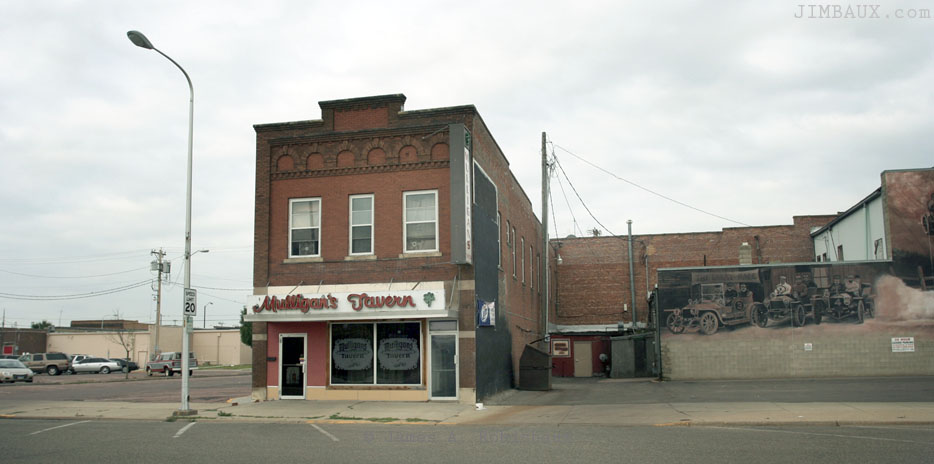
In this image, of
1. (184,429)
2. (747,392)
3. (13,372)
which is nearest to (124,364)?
(13,372)

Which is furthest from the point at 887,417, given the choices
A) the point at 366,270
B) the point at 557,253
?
the point at 557,253

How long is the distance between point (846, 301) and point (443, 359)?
17295 millimetres

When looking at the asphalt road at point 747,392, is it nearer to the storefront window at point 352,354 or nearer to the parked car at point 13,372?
the storefront window at point 352,354

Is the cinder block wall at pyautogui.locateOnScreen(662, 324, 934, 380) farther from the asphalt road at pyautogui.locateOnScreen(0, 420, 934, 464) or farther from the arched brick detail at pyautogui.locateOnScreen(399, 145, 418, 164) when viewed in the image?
the asphalt road at pyautogui.locateOnScreen(0, 420, 934, 464)

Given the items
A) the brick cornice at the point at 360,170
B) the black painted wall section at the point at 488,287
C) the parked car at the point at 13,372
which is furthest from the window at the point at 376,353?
A: the parked car at the point at 13,372

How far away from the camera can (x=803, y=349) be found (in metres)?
28.4

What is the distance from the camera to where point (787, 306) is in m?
28.9

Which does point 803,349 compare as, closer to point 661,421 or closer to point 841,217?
point 841,217

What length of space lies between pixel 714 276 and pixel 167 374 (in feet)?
129

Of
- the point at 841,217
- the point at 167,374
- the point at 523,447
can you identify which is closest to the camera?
the point at 523,447

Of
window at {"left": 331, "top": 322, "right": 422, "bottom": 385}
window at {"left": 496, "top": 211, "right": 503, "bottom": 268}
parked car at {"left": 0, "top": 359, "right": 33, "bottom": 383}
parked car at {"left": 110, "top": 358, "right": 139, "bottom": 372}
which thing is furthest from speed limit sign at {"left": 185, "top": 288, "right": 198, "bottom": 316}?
parked car at {"left": 110, "top": 358, "right": 139, "bottom": 372}

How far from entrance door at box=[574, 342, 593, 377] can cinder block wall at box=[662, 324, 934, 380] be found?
861 cm

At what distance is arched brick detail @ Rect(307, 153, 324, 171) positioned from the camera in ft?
73.9

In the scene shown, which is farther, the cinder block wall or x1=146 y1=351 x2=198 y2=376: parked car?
x1=146 y1=351 x2=198 y2=376: parked car
